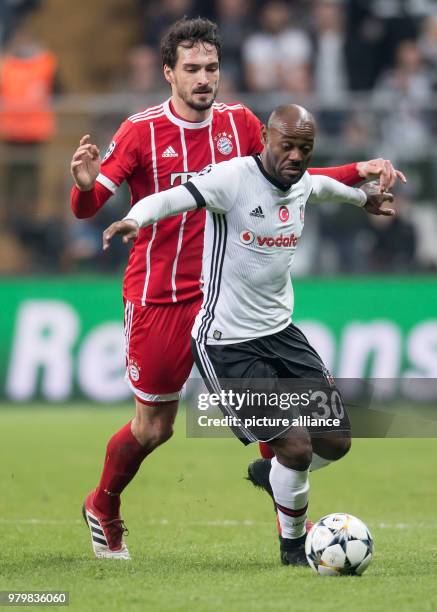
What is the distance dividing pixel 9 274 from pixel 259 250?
8.98m

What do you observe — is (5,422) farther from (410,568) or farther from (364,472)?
(410,568)

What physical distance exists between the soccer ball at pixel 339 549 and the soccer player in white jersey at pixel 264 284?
31cm

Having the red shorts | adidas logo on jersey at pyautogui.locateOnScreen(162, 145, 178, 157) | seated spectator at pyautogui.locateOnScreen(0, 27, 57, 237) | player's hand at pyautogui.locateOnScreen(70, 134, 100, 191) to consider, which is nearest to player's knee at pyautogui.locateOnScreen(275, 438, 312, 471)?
the red shorts

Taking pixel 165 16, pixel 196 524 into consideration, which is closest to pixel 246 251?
pixel 196 524

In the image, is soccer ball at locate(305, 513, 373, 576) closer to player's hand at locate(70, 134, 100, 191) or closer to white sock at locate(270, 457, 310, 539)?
white sock at locate(270, 457, 310, 539)

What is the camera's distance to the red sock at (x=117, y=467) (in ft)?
23.7

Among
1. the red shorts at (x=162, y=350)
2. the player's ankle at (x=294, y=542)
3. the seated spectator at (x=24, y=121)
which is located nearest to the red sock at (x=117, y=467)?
the red shorts at (x=162, y=350)

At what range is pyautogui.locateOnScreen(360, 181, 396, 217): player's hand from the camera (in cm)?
705

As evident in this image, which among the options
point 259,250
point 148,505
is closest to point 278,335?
point 259,250

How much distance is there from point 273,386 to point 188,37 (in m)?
2.00

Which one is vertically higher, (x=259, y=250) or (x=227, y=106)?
(x=227, y=106)

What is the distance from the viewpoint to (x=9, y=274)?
1509cm

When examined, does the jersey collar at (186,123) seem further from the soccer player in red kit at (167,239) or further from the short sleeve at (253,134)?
the short sleeve at (253,134)

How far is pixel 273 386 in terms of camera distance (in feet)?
21.0
